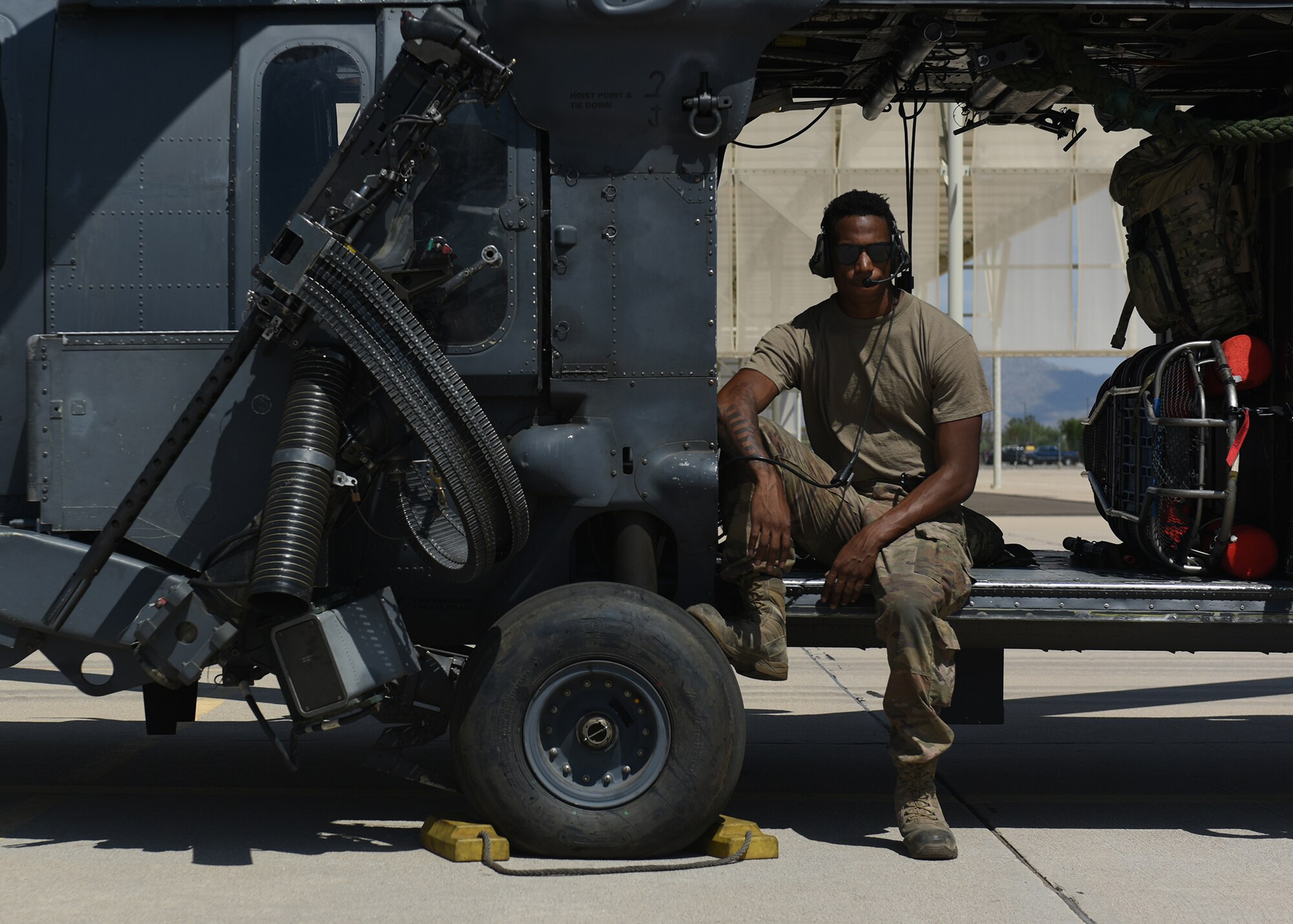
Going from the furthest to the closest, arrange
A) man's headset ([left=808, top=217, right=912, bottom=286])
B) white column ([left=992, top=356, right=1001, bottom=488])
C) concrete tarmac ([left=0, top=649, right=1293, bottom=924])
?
white column ([left=992, top=356, right=1001, bottom=488]) → man's headset ([left=808, top=217, right=912, bottom=286]) → concrete tarmac ([left=0, top=649, right=1293, bottom=924])

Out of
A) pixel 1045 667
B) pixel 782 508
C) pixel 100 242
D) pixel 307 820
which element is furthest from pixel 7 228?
pixel 1045 667

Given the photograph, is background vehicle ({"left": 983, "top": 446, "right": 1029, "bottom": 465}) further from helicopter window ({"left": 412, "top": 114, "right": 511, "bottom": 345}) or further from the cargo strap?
helicopter window ({"left": 412, "top": 114, "right": 511, "bottom": 345})

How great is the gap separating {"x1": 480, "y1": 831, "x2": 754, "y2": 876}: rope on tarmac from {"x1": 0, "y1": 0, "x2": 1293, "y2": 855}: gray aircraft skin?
0.25 m

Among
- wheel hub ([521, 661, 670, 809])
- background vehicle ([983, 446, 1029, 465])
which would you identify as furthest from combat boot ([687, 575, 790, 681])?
background vehicle ([983, 446, 1029, 465])

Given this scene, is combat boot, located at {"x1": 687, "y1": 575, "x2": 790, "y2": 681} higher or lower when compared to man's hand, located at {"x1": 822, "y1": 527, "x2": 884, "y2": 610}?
lower

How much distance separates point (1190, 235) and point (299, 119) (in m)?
3.50

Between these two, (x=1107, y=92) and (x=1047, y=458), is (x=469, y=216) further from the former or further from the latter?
(x=1047, y=458)

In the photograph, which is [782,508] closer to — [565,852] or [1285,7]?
[565,852]

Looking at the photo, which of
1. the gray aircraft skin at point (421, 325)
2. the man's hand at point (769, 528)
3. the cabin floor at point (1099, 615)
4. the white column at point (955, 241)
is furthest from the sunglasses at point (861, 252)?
the white column at point (955, 241)

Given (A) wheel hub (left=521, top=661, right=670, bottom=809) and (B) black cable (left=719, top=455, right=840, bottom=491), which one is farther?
(B) black cable (left=719, top=455, right=840, bottom=491)

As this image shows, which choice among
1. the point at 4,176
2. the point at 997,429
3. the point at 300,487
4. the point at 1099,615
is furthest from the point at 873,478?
the point at 997,429

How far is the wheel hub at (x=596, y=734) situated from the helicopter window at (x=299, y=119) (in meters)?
1.94

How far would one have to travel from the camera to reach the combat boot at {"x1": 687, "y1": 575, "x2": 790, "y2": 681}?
4.84 meters

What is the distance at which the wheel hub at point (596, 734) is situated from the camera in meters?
4.61
